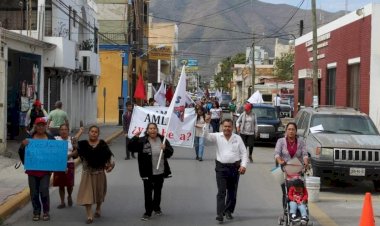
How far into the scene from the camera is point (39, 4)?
1022 inches

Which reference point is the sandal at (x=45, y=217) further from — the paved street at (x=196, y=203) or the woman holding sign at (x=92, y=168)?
the woman holding sign at (x=92, y=168)

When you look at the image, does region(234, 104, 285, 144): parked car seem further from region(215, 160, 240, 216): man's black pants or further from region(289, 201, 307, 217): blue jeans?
region(289, 201, 307, 217): blue jeans

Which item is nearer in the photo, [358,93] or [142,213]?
[142,213]

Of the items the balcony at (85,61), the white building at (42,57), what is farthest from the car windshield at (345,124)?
the balcony at (85,61)

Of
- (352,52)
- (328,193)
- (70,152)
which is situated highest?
(352,52)

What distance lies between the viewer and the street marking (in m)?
10.2

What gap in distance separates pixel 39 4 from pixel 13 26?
2094 millimetres

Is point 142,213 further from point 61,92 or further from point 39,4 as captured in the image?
point 61,92

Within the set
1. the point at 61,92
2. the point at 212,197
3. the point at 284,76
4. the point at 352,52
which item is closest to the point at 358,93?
the point at 352,52

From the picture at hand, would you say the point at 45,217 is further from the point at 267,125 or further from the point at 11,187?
the point at 267,125

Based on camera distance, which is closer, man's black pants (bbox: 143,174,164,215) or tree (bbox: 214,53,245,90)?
man's black pants (bbox: 143,174,164,215)

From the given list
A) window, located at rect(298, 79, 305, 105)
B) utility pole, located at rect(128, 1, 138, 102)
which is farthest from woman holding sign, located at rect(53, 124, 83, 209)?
utility pole, located at rect(128, 1, 138, 102)

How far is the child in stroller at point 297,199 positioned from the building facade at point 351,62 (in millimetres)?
18229

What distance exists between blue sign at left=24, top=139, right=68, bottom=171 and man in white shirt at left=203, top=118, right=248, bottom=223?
91.2 inches
